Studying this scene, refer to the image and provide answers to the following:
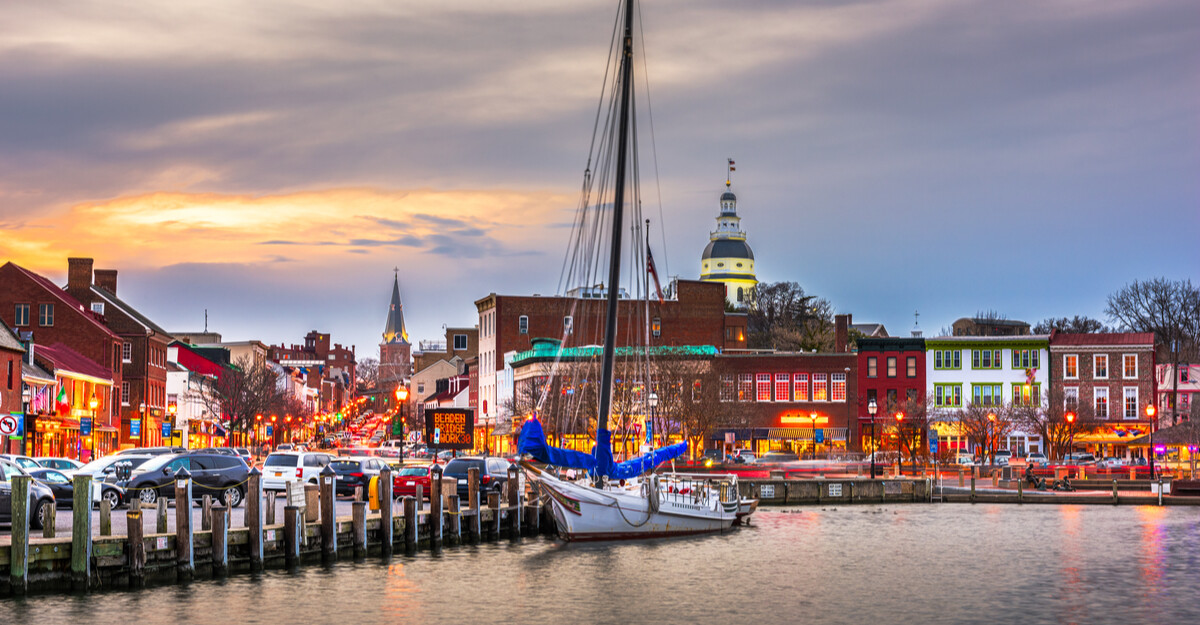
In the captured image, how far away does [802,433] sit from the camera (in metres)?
126

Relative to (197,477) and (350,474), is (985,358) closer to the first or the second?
(350,474)

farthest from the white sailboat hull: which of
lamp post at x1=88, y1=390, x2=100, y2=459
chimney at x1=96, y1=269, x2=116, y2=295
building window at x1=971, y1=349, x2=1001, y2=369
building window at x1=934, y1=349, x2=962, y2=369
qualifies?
chimney at x1=96, y1=269, x2=116, y2=295

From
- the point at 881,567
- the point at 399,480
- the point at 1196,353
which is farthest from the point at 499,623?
the point at 1196,353

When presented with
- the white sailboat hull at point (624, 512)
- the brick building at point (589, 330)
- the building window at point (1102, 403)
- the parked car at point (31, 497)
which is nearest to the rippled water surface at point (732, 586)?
the white sailboat hull at point (624, 512)

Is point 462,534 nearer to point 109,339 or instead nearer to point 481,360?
point 109,339

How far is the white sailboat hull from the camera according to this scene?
50.6 meters

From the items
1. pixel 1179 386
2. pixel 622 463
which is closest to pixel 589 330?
pixel 1179 386

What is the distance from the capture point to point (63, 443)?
313 ft

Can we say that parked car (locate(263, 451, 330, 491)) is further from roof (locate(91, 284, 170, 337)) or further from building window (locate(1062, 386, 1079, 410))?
building window (locate(1062, 386, 1079, 410))

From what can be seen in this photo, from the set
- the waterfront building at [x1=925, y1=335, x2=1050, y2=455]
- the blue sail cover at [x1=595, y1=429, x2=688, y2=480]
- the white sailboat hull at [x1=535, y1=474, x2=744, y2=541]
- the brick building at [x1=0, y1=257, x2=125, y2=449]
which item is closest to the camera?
the white sailboat hull at [x1=535, y1=474, x2=744, y2=541]

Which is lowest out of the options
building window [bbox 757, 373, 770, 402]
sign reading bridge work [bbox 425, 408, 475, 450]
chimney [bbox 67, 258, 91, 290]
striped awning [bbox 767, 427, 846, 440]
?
striped awning [bbox 767, 427, 846, 440]

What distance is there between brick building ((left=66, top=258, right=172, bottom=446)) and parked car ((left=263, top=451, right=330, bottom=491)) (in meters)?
57.2

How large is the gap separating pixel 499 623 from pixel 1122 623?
15.5m

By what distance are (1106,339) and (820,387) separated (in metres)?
25.1
